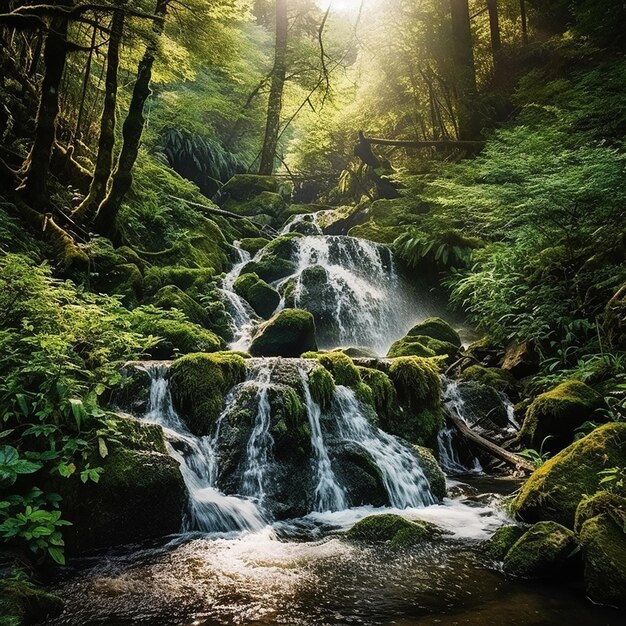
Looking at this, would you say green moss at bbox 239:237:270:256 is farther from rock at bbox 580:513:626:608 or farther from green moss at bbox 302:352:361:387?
rock at bbox 580:513:626:608

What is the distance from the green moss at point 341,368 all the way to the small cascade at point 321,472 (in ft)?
2.20

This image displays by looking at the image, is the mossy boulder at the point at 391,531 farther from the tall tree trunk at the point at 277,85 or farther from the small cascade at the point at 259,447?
the tall tree trunk at the point at 277,85

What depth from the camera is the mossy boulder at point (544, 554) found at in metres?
3.42

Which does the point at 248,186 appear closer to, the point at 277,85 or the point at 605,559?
the point at 277,85

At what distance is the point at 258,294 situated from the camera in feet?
40.4

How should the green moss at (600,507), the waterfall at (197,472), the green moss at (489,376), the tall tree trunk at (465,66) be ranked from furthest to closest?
the tall tree trunk at (465,66), the green moss at (489,376), the waterfall at (197,472), the green moss at (600,507)

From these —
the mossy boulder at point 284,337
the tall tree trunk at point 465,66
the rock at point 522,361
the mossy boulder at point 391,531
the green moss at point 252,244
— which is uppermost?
the tall tree trunk at point 465,66

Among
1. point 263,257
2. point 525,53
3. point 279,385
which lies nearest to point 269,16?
point 525,53

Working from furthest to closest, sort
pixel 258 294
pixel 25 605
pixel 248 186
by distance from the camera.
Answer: pixel 248 186 < pixel 258 294 < pixel 25 605

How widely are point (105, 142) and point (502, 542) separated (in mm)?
9662

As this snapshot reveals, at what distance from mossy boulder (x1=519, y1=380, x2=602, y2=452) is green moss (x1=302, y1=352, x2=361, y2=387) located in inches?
98.5

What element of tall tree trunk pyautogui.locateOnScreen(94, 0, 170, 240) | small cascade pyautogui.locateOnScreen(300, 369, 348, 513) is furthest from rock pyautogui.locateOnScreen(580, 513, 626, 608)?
tall tree trunk pyautogui.locateOnScreen(94, 0, 170, 240)

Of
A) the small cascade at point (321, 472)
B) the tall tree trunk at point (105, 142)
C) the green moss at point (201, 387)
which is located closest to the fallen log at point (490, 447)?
the small cascade at point (321, 472)

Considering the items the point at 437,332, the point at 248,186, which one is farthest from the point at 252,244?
the point at 437,332
